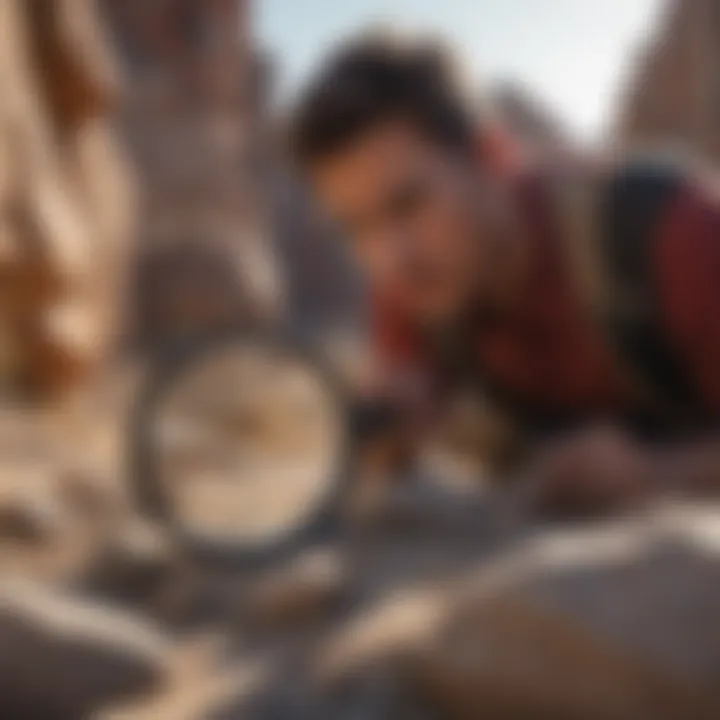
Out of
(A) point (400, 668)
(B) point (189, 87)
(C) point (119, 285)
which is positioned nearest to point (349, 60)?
(A) point (400, 668)

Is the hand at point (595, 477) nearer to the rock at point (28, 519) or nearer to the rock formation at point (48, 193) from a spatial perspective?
the rock at point (28, 519)

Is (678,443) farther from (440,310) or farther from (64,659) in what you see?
(64,659)

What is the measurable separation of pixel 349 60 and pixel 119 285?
2108mm

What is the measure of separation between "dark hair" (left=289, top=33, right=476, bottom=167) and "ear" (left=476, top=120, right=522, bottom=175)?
2 cm

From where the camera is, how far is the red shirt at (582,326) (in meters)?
0.76

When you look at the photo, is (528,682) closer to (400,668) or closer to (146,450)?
(400,668)

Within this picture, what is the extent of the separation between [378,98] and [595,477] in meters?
0.32

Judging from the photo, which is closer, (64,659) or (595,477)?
(64,659)

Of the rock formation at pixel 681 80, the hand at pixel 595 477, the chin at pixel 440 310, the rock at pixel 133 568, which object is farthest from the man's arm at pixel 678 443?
the rock formation at pixel 681 80

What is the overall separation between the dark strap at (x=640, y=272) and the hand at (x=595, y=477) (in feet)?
0.24

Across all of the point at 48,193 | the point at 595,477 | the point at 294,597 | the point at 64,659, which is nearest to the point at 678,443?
the point at 595,477

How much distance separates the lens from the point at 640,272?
770 millimetres

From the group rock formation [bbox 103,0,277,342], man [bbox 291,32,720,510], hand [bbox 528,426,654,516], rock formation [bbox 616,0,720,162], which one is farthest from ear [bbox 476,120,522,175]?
rock formation [bbox 616,0,720,162]

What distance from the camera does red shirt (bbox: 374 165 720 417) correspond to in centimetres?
76
